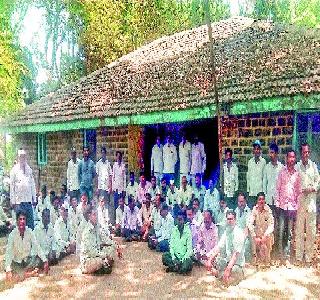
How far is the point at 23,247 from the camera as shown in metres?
7.50

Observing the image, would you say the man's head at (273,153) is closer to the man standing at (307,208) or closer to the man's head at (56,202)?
the man standing at (307,208)

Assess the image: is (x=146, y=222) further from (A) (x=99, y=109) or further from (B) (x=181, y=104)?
(A) (x=99, y=109)

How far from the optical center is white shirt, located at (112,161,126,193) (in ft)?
36.5

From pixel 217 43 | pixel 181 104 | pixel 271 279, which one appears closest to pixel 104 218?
pixel 181 104

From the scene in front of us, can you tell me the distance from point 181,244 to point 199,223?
26.8 inches

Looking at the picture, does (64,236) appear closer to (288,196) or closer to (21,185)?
(21,185)

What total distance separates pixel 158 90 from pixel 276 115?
11.3ft

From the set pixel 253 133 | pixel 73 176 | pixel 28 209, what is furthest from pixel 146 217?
pixel 253 133

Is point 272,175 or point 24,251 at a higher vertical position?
point 272,175

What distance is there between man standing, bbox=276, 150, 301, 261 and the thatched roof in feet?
3.99

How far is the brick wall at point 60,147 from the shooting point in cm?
1220

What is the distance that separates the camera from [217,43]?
12.7 m

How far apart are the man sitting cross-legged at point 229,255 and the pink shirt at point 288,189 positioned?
885mm

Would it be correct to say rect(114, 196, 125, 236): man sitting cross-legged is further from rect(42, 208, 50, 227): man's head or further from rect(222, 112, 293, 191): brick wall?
rect(222, 112, 293, 191): brick wall
